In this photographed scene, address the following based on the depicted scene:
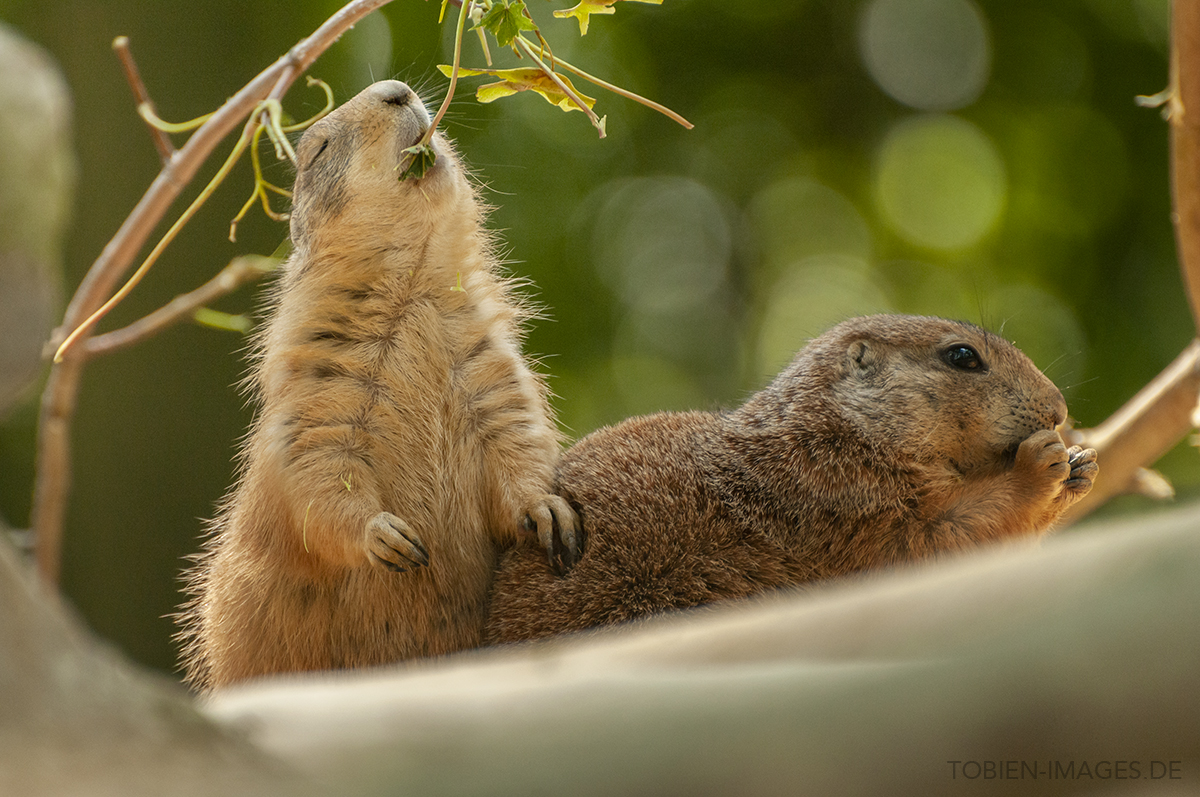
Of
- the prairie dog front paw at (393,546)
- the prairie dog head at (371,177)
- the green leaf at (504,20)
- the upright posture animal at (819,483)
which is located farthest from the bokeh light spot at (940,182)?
the prairie dog front paw at (393,546)

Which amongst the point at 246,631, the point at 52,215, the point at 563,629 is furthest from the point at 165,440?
the point at 52,215

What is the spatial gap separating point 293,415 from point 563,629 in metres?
1.13

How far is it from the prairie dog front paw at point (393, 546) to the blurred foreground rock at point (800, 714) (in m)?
1.70

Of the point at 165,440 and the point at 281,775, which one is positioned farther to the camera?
the point at 165,440

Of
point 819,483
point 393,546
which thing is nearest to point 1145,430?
point 819,483

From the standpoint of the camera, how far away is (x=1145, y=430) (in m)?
5.00

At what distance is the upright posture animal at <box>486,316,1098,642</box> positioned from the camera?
3.19 m

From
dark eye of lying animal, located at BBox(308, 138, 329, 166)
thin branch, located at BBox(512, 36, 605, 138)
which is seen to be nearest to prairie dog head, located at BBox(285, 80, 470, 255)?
dark eye of lying animal, located at BBox(308, 138, 329, 166)

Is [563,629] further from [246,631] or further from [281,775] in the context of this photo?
[281,775]

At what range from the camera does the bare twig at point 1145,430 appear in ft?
15.9

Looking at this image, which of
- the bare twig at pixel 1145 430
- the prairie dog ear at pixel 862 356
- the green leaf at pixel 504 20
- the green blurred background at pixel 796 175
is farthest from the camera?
the green blurred background at pixel 796 175

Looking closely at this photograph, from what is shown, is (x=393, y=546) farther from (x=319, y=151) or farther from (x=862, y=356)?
(x=862, y=356)

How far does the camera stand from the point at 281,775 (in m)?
1.15

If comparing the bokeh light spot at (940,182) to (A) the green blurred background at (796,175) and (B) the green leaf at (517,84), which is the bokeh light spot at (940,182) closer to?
(A) the green blurred background at (796,175)
